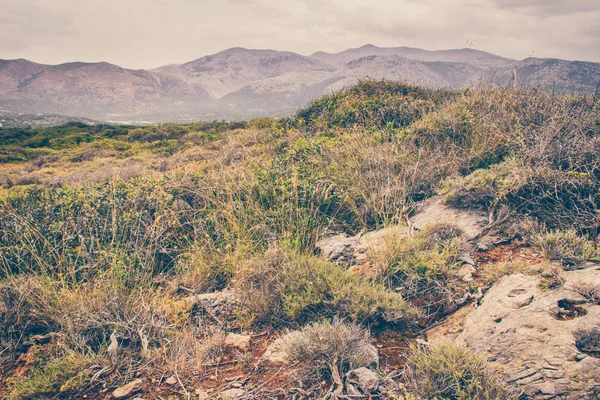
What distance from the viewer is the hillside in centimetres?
221

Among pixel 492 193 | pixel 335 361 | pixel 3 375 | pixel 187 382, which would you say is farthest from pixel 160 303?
pixel 492 193

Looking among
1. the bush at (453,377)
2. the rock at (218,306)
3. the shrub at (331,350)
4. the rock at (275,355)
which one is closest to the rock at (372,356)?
the shrub at (331,350)

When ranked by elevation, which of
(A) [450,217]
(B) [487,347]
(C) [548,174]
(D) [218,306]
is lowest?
(D) [218,306]

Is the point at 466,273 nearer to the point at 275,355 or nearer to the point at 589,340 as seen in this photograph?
the point at 589,340

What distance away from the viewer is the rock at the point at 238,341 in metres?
2.75

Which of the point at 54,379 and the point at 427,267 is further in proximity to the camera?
the point at 427,267

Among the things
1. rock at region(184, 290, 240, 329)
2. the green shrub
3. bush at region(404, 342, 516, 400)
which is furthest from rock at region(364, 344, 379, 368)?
the green shrub

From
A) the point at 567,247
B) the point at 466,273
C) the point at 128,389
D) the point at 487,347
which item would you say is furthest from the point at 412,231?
the point at 128,389

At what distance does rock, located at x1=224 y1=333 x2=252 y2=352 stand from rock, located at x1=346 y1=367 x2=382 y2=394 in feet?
3.13

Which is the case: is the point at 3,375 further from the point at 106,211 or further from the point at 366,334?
the point at 366,334

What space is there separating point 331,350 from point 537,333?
1381 mm

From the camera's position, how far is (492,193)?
3.74 metres

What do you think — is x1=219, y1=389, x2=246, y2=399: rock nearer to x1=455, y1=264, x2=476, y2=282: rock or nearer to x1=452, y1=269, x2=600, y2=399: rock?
x1=452, y1=269, x2=600, y2=399: rock

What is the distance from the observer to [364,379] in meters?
2.16
